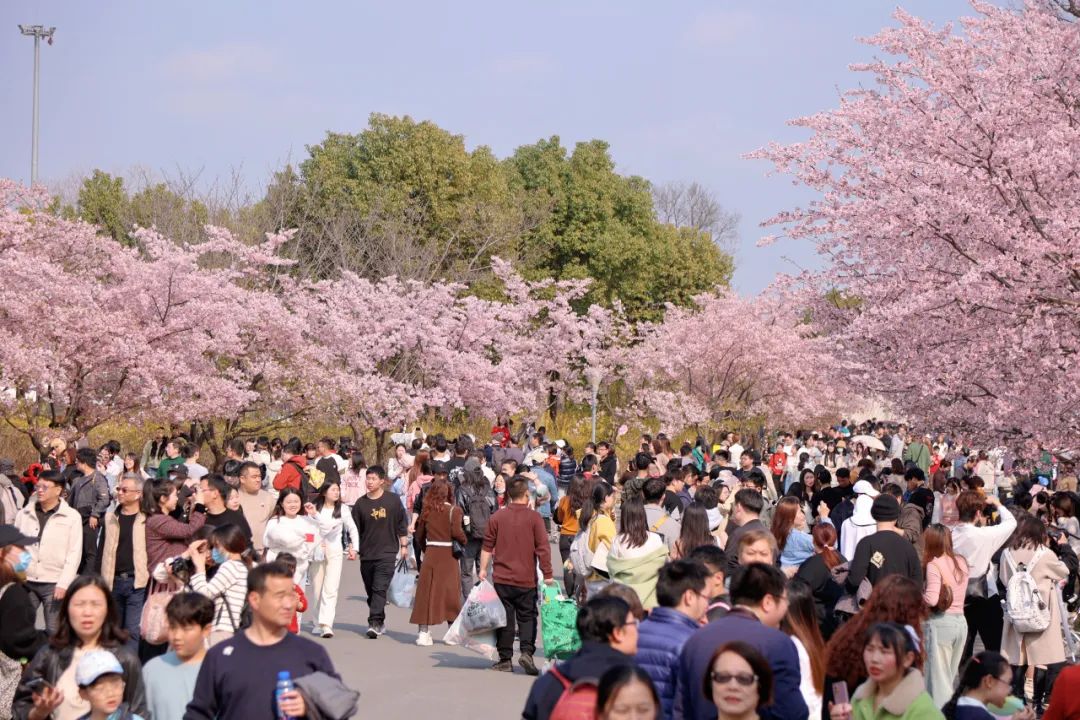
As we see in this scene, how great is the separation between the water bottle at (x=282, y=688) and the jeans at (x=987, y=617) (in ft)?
26.2

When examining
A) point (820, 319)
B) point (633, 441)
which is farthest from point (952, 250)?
point (633, 441)

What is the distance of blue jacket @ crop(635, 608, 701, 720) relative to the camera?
609cm

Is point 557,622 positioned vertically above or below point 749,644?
below

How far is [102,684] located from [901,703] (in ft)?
11.3

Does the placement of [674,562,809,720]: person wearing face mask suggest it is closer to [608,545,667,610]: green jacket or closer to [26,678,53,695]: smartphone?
[26,678,53,695]: smartphone

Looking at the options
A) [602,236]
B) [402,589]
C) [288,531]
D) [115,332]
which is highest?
[602,236]

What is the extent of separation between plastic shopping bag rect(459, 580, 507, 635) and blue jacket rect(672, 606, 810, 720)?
250 inches

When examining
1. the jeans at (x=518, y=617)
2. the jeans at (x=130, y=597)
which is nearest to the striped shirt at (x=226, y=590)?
the jeans at (x=130, y=597)

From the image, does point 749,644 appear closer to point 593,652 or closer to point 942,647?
point 593,652

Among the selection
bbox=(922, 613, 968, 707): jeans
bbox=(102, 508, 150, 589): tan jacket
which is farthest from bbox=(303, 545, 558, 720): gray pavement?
bbox=(922, 613, 968, 707): jeans

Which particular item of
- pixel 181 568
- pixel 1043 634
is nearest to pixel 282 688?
pixel 181 568

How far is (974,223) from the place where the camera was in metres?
18.1

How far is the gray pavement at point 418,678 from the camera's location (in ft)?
35.3

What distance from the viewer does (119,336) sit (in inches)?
1071
